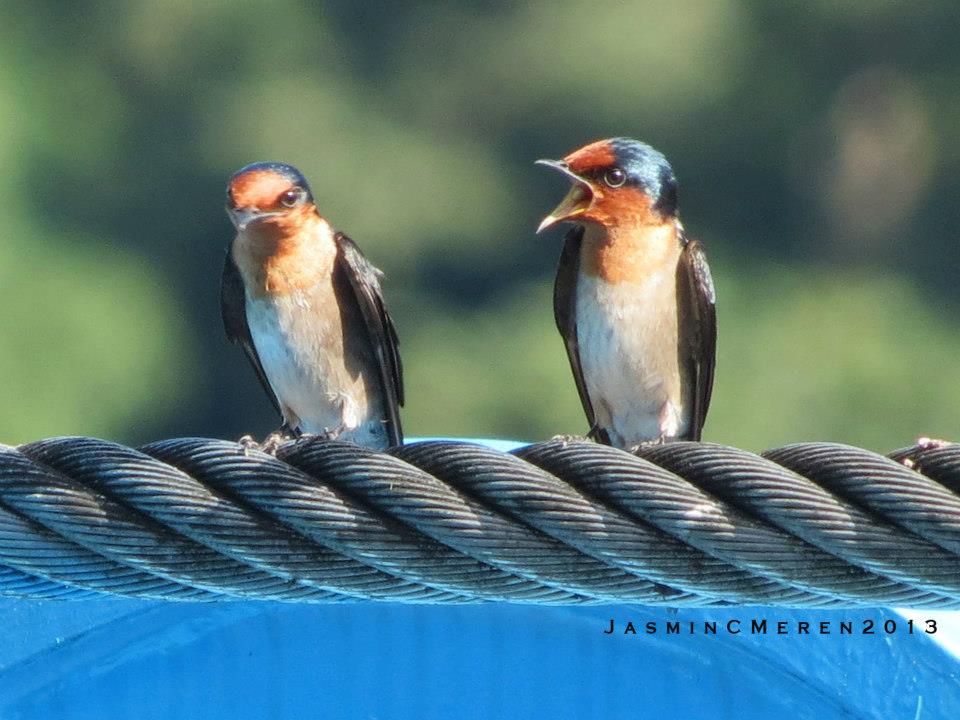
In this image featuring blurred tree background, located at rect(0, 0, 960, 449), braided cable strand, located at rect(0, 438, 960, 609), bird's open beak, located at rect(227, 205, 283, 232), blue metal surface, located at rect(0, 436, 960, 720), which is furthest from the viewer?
blurred tree background, located at rect(0, 0, 960, 449)

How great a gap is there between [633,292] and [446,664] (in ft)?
3.79

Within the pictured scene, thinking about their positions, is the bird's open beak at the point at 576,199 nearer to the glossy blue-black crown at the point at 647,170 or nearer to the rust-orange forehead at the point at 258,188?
the glossy blue-black crown at the point at 647,170

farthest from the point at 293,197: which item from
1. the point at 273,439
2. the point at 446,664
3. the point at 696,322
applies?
the point at 446,664

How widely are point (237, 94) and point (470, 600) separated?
33.0ft

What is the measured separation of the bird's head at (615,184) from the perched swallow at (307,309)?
0.38 meters

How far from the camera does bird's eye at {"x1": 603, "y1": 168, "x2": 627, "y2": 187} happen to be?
2953 millimetres

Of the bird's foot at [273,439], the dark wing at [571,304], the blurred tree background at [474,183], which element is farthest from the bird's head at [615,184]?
the blurred tree background at [474,183]

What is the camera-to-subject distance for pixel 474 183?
11148mm

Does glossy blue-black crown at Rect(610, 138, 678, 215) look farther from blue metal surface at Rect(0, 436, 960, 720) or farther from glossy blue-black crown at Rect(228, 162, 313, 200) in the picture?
blue metal surface at Rect(0, 436, 960, 720)

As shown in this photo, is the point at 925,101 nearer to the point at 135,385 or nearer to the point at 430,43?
the point at 430,43

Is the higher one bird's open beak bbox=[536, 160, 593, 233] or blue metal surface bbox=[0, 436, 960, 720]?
bird's open beak bbox=[536, 160, 593, 233]

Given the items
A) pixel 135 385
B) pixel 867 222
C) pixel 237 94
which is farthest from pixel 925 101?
pixel 135 385

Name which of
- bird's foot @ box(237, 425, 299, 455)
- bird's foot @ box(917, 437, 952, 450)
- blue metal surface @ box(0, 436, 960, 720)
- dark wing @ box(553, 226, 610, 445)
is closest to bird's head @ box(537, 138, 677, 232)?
dark wing @ box(553, 226, 610, 445)

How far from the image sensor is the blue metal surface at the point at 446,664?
1950mm
